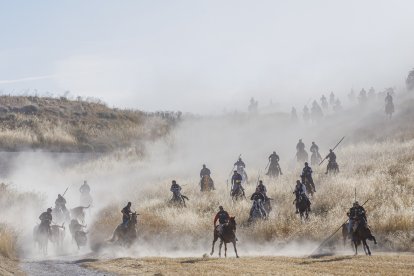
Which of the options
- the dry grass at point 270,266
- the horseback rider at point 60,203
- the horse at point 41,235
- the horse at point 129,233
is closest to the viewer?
the dry grass at point 270,266

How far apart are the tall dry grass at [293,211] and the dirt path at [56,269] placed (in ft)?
21.6

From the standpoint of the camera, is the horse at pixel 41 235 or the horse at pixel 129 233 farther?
the horse at pixel 41 235

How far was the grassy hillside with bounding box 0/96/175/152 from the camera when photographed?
61.3 meters

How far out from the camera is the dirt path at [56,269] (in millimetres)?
17531

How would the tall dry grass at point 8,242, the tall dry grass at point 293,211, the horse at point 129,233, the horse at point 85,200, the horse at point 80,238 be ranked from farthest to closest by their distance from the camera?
1. the horse at point 85,200
2. the horse at point 80,238
3. the horse at point 129,233
4. the tall dry grass at point 293,211
5. the tall dry grass at point 8,242

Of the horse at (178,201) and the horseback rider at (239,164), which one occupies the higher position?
the horseback rider at (239,164)

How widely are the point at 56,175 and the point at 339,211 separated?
35896mm

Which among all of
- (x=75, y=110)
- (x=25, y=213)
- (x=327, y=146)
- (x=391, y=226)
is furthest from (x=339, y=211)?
(x=75, y=110)

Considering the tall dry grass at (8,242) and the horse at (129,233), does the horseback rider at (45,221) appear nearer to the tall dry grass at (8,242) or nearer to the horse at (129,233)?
the tall dry grass at (8,242)

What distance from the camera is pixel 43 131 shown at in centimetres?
6394

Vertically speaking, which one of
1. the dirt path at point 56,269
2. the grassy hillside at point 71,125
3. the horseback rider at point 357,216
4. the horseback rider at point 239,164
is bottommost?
the dirt path at point 56,269

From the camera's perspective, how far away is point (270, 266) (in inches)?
641

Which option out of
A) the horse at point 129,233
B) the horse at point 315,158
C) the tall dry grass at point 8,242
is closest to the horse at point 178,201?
the horse at point 129,233

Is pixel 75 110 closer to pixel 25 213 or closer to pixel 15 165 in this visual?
pixel 15 165
